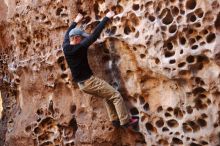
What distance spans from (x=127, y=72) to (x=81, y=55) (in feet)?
1.82

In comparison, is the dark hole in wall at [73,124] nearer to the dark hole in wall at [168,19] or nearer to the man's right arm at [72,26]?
the man's right arm at [72,26]

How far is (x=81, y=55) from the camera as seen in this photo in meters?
4.36

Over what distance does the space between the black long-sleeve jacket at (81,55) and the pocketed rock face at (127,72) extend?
0.31 m

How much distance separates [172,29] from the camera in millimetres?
4105

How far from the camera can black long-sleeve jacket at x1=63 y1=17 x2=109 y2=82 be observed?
4238 millimetres

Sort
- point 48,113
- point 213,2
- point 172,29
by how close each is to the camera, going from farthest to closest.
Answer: point 48,113
point 172,29
point 213,2

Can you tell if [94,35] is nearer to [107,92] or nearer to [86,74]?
[86,74]

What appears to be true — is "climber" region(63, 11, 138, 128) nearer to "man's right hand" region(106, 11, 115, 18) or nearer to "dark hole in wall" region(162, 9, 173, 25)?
"man's right hand" region(106, 11, 115, 18)

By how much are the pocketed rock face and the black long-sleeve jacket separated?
31 centimetres

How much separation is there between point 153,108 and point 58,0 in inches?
68.5

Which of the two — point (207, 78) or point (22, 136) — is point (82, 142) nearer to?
point (22, 136)

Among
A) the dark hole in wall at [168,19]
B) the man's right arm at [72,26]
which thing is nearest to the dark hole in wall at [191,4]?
the dark hole in wall at [168,19]

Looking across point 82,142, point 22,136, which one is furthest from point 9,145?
point 82,142

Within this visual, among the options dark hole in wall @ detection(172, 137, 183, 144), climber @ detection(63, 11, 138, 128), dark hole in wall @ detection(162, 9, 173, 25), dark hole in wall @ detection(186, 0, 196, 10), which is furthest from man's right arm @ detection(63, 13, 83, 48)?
dark hole in wall @ detection(172, 137, 183, 144)
